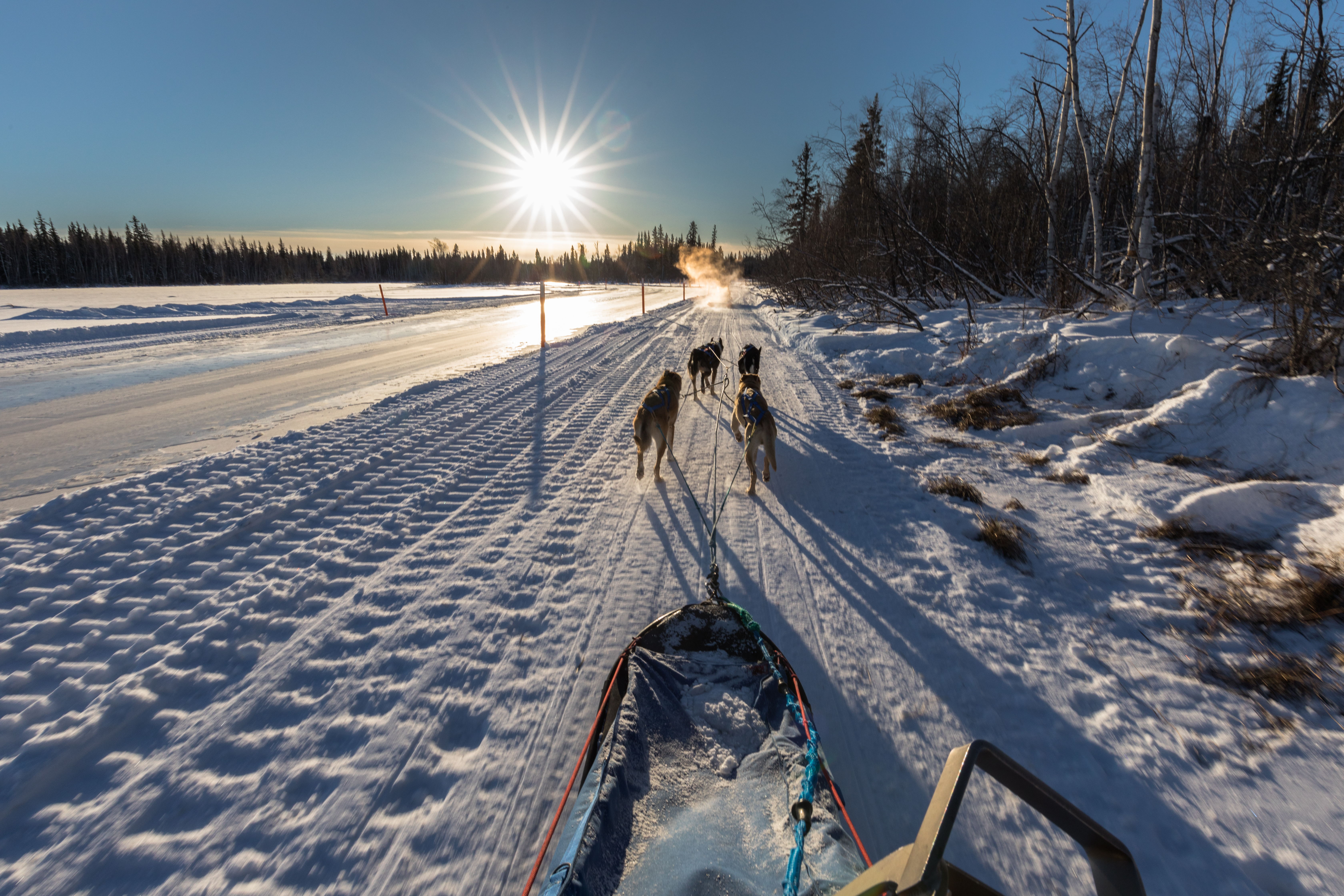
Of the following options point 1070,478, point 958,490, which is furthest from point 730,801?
point 1070,478

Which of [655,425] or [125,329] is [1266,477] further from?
[125,329]

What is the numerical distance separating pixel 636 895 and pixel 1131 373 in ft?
25.9

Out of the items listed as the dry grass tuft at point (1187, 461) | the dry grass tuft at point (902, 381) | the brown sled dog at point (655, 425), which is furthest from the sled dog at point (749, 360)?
the dry grass tuft at point (1187, 461)

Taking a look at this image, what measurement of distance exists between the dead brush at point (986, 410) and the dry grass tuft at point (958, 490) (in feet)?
6.06

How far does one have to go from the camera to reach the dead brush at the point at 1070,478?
14.9 feet

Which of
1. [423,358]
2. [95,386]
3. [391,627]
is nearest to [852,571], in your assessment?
[391,627]

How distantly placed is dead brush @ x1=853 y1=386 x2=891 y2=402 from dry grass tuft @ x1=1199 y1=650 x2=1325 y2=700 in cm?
574

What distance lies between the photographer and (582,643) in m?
2.81

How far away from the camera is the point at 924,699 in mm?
2439

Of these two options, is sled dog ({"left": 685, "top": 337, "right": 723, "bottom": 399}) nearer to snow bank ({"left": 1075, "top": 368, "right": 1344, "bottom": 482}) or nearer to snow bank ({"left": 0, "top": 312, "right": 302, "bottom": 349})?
snow bank ({"left": 1075, "top": 368, "right": 1344, "bottom": 482})

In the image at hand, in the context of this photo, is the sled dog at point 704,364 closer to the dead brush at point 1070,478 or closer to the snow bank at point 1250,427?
the dead brush at point 1070,478

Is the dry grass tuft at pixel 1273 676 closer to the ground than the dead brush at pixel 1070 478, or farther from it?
closer to the ground

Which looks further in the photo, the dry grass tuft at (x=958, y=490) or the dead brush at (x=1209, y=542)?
the dry grass tuft at (x=958, y=490)

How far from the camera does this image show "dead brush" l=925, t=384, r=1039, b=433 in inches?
245
